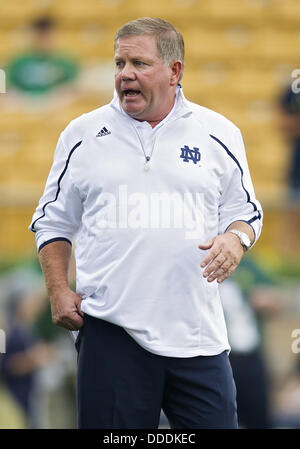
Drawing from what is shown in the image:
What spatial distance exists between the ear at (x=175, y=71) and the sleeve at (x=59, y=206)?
0.33 m

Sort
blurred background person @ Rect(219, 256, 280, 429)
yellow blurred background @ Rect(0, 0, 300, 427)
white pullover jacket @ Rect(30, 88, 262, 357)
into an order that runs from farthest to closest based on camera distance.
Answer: yellow blurred background @ Rect(0, 0, 300, 427) → blurred background person @ Rect(219, 256, 280, 429) → white pullover jacket @ Rect(30, 88, 262, 357)

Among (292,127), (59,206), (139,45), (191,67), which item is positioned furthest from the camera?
(191,67)

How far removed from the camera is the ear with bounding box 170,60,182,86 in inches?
103

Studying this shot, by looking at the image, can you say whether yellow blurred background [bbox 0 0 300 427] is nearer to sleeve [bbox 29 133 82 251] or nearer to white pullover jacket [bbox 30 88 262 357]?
sleeve [bbox 29 133 82 251]

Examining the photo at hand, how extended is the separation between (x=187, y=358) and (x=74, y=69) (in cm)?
638

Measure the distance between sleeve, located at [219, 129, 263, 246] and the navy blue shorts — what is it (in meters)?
0.42

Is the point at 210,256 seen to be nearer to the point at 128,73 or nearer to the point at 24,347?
the point at 128,73

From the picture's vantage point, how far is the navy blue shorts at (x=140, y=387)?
254 centimetres

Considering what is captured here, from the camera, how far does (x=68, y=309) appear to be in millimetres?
2586

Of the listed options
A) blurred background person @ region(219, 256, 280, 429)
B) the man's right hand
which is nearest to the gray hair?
the man's right hand

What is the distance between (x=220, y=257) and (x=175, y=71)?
0.59m

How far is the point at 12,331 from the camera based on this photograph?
6270mm

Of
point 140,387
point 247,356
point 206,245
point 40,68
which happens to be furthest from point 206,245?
point 40,68

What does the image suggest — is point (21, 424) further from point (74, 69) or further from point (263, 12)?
point (263, 12)
